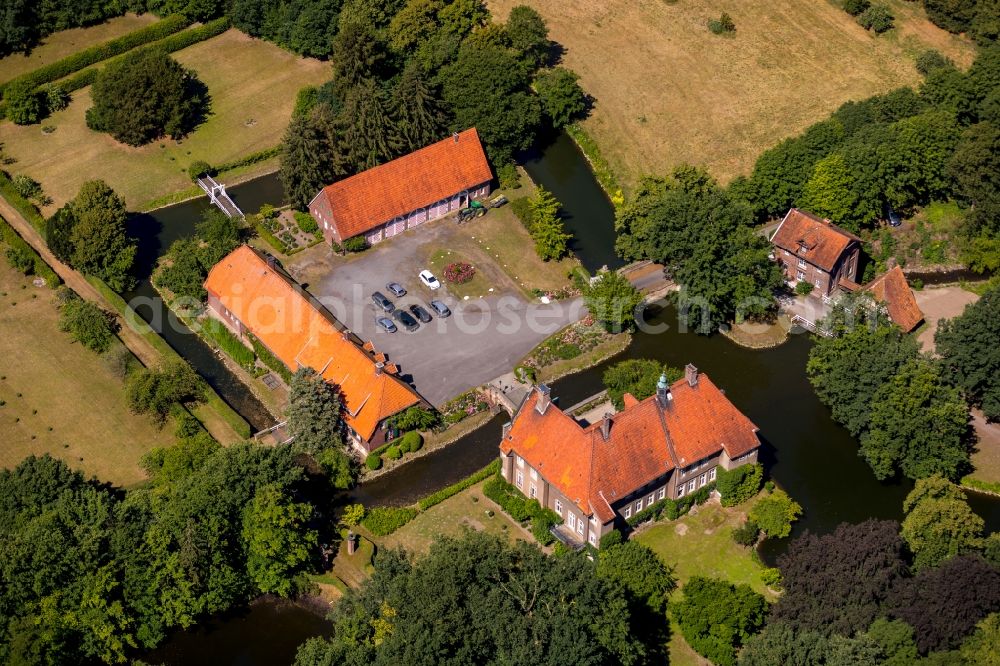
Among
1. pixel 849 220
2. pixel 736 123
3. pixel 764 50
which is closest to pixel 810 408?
Result: pixel 849 220

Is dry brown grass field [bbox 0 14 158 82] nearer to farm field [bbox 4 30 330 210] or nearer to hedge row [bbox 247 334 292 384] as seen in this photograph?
farm field [bbox 4 30 330 210]

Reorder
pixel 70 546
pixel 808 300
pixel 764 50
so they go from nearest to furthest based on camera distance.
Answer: pixel 70 546 → pixel 808 300 → pixel 764 50

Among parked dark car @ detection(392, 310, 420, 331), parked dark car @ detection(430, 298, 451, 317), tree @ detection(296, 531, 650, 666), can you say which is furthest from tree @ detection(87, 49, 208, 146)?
tree @ detection(296, 531, 650, 666)

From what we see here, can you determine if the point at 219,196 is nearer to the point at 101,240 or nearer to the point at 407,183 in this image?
the point at 101,240

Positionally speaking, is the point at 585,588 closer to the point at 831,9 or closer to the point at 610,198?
the point at 610,198

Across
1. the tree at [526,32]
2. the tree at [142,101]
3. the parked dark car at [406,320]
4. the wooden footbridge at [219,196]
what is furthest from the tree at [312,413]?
the tree at [526,32]

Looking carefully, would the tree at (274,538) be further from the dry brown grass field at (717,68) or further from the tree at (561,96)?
the tree at (561,96)
